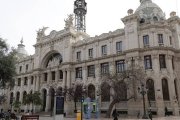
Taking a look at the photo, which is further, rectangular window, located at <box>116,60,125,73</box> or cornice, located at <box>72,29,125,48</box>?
cornice, located at <box>72,29,125,48</box>

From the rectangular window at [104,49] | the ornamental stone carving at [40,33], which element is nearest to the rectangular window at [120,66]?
the rectangular window at [104,49]

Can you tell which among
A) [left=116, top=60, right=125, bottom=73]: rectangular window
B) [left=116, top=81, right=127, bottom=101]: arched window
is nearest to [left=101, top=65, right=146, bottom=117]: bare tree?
[left=116, top=81, right=127, bottom=101]: arched window

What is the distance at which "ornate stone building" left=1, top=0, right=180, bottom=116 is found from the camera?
117 ft

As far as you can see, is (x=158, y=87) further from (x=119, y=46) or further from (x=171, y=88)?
(x=119, y=46)

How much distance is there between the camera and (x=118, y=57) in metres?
40.6

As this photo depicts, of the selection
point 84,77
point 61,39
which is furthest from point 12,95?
point 84,77

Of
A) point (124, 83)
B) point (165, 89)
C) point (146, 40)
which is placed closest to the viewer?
point (124, 83)

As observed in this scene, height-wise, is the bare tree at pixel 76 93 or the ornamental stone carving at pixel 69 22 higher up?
the ornamental stone carving at pixel 69 22

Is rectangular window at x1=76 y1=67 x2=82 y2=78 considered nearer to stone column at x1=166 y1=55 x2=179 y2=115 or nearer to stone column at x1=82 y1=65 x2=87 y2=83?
stone column at x1=82 y1=65 x2=87 y2=83

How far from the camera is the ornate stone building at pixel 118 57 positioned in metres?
35.6

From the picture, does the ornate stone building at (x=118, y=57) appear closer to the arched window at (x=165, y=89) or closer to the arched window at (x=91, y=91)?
the arched window at (x=165, y=89)

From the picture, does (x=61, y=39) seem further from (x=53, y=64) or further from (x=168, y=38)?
(x=168, y=38)

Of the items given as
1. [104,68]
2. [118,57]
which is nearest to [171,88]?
[118,57]

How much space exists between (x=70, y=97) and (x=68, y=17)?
20989 millimetres
